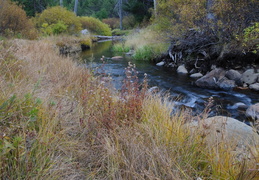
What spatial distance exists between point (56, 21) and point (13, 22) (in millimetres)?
8249

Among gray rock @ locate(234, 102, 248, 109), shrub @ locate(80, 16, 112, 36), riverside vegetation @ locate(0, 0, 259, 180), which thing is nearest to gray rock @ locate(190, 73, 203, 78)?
gray rock @ locate(234, 102, 248, 109)

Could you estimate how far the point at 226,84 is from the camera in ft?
23.3

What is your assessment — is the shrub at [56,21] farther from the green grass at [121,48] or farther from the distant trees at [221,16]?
the distant trees at [221,16]

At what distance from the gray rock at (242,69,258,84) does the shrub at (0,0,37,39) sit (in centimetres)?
1037

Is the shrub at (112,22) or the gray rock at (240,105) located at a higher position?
the shrub at (112,22)

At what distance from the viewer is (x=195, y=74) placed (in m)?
8.78

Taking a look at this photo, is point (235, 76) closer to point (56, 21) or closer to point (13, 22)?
point (13, 22)

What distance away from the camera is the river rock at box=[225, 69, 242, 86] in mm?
7392

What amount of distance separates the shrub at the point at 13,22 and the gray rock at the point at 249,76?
1037 cm

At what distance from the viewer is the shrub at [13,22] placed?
10.5 m

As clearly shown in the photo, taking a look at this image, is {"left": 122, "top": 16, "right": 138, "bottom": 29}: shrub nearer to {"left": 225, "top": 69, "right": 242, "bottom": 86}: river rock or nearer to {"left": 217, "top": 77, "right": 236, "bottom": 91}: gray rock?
{"left": 225, "top": 69, "right": 242, "bottom": 86}: river rock

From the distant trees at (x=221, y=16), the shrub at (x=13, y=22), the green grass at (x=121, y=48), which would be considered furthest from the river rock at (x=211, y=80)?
the green grass at (x=121, y=48)

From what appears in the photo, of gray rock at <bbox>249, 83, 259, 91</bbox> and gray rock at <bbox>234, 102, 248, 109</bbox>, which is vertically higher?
gray rock at <bbox>249, 83, 259, 91</bbox>

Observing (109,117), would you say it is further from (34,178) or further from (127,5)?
(127,5)
